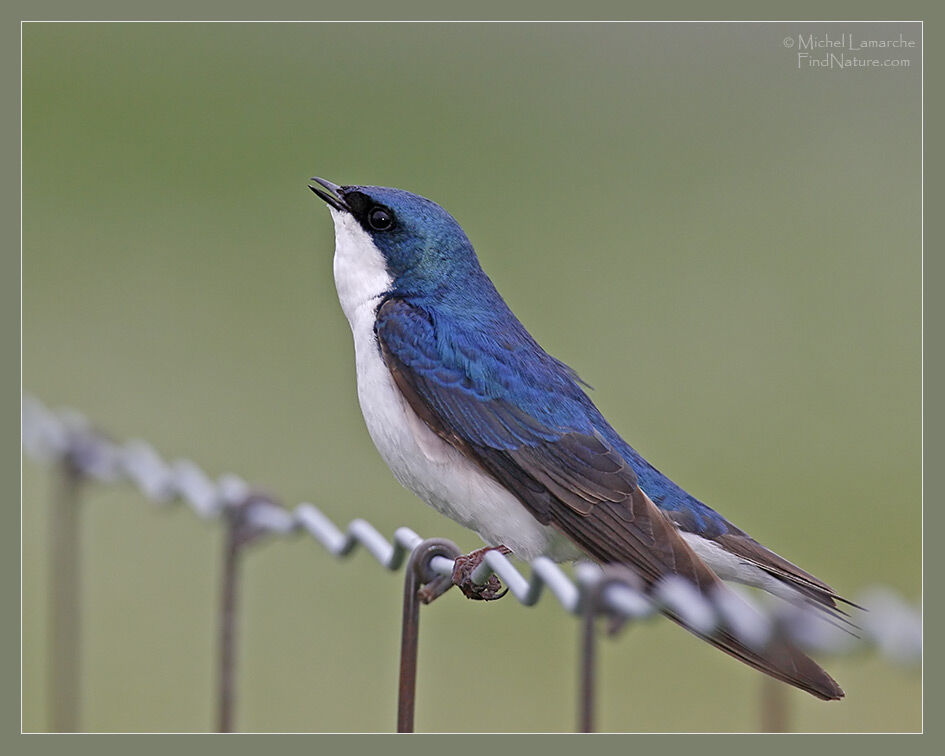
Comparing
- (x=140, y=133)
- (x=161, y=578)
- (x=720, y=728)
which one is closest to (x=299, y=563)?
(x=161, y=578)

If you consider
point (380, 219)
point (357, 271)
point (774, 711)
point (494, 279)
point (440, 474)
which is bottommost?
point (774, 711)

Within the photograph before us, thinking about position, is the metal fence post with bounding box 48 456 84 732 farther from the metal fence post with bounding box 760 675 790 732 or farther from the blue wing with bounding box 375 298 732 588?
the metal fence post with bounding box 760 675 790 732

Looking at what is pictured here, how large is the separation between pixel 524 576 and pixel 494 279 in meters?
4.52

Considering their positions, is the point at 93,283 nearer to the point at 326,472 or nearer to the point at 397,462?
the point at 326,472

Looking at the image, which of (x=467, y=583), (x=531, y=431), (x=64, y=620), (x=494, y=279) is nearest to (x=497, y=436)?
(x=531, y=431)

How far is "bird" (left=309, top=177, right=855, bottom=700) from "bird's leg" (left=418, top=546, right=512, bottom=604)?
0.36 feet

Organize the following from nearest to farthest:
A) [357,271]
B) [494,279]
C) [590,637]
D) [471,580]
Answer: [590,637] → [471,580] → [357,271] → [494,279]

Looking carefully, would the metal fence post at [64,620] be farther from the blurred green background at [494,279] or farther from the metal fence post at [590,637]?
the metal fence post at [590,637]

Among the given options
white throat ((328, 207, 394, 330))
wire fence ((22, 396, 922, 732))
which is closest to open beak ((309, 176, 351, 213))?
white throat ((328, 207, 394, 330))

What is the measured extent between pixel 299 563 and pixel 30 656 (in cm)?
122

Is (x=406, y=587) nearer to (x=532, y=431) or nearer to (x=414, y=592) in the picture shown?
(x=414, y=592)

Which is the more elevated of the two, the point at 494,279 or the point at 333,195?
the point at 494,279

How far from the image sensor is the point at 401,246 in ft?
11.6

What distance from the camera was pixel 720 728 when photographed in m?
4.12
